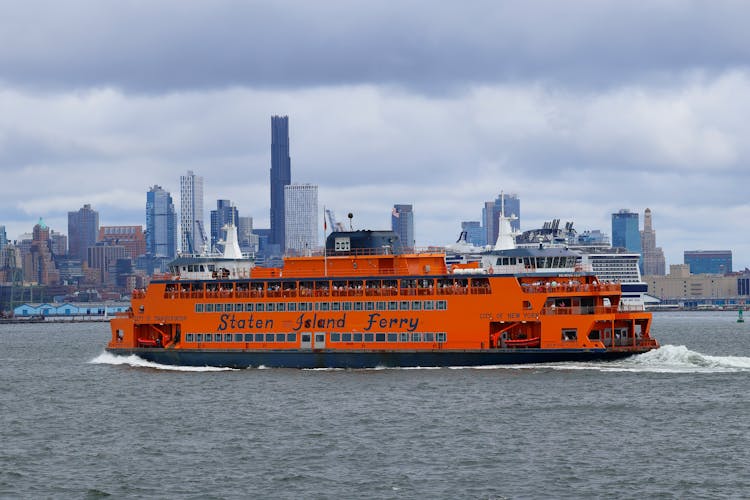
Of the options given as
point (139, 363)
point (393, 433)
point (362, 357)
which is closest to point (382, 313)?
point (362, 357)

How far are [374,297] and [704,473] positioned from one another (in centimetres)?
2815

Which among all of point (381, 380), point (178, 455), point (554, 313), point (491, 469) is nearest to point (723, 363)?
point (554, 313)

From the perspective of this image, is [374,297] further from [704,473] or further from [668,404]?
[704,473]

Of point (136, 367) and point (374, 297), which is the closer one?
point (374, 297)

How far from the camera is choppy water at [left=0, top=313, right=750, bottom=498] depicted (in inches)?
1292

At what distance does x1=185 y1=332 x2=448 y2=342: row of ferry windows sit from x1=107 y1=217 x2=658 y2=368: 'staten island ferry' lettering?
53 mm

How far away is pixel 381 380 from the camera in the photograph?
2117 inches

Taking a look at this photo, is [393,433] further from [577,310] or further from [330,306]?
[330,306]

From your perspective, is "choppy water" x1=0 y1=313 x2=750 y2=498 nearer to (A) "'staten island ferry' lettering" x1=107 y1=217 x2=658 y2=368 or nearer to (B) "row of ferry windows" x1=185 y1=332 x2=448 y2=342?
(A) "'staten island ferry' lettering" x1=107 y1=217 x2=658 y2=368

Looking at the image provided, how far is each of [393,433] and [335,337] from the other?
20.5 metres

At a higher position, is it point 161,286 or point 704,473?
point 161,286

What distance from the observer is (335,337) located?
198 feet

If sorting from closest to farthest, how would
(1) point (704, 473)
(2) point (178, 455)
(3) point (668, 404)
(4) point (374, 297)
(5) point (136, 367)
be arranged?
1. (1) point (704, 473)
2. (2) point (178, 455)
3. (3) point (668, 404)
4. (4) point (374, 297)
5. (5) point (136, 367)

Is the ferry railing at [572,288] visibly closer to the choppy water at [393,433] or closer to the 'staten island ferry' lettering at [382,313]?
the 'staten island ferry' lettering at [382,313]
